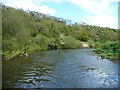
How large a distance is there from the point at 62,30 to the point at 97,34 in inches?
829

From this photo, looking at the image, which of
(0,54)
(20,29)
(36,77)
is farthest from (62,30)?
(36,77)

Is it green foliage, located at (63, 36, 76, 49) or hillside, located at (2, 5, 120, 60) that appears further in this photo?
green foliage, located at (63, 36, 76, 49)

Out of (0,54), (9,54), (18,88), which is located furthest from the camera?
(9,54)

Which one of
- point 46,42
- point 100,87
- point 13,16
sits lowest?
point 100,87

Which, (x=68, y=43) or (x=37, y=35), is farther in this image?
(x=68, y=43)

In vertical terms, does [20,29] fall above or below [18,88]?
above

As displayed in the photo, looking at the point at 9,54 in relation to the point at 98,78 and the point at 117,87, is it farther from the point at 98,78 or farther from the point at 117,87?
the point at 117,87

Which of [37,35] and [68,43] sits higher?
[37,35]

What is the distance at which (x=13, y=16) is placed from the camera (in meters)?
40.9

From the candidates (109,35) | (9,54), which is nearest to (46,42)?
(9,54)

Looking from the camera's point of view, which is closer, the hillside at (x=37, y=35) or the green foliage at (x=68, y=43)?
the hillside at (x=37, y=35)

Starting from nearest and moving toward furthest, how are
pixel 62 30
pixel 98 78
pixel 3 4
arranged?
pixel 98 78 < pixel 3 4 < pixel 62 30

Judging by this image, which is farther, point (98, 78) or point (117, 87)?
point (98, 78)

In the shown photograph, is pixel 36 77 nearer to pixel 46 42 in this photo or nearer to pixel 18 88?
pixel 18 88
